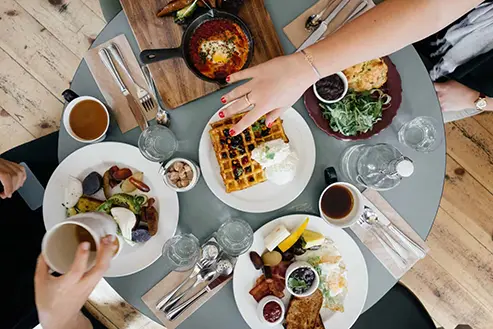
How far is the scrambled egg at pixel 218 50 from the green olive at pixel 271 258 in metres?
0.70

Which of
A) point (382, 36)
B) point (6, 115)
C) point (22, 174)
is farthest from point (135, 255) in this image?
point (6, 115)

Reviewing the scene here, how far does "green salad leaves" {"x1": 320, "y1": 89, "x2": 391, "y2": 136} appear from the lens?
149 centimetres

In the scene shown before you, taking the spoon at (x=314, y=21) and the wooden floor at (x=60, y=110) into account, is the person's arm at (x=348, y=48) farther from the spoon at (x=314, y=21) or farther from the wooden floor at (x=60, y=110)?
the wooden floor at (x=60, y=110)

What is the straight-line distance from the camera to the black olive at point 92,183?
1502mm

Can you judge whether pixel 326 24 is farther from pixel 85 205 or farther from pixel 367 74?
pixel 85 205

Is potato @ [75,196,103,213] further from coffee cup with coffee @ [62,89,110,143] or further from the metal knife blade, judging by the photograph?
the metal knife blade

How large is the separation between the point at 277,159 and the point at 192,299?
572 mm

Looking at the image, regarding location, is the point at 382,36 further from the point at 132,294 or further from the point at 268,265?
the point at 132,294

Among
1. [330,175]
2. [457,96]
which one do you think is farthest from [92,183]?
[457,96]

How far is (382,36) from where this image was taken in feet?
4.15

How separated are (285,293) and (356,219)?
365 mm

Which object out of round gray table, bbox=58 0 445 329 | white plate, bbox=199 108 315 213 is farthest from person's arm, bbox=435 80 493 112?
white plate, bbox=199 108 315 213

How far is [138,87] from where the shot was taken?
60.8 inches

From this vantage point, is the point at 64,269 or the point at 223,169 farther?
the point at 223,169
